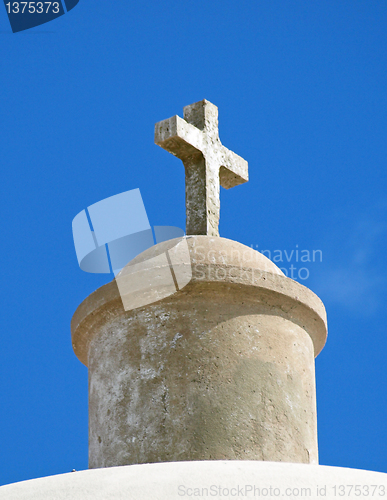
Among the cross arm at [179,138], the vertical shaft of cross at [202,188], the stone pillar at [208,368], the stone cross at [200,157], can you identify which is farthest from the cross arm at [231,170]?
the stone pillar at [208,368]

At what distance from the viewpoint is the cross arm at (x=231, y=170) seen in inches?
192

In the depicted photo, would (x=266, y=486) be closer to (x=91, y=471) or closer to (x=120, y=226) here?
(x=91, y=471)

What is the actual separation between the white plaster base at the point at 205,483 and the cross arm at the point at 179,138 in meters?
2.23

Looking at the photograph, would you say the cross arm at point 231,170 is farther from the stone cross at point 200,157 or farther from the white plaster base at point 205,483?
the white plaster base at point 205,483

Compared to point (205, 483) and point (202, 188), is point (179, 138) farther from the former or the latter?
point (205, 483)

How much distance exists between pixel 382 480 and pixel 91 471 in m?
1.23

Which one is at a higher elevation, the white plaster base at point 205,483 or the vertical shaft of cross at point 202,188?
the vertical shaft of cross at point 202,188


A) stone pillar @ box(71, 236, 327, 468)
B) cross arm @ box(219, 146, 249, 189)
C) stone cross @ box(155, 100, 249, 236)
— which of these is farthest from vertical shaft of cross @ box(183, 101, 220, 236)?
stone pillar @ box(71, 236, 327, 468)

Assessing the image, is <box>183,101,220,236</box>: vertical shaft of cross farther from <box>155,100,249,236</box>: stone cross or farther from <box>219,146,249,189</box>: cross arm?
<box>219,146,249,189</box>: cross arm

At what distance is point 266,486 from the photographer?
2.70 meters

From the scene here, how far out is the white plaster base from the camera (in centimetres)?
266

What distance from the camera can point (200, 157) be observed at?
4645 millimetres

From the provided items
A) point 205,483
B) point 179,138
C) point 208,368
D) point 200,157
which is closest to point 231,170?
point 200,157

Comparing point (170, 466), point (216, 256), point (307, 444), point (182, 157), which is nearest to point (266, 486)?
point (170, 466)
